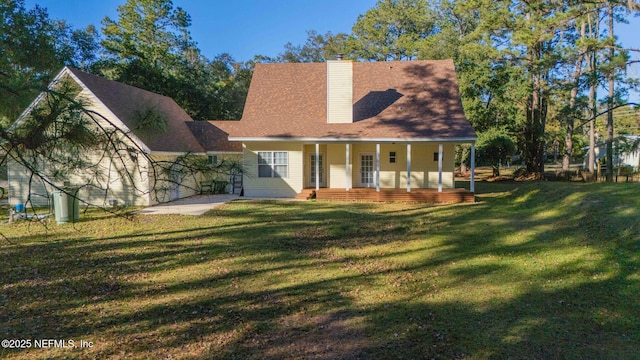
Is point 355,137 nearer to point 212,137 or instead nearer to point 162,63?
point 212,137

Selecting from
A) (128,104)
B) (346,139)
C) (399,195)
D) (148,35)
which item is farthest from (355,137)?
(148,35)

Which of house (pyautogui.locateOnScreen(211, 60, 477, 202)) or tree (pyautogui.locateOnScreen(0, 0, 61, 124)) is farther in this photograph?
house (pyautogui.locateOnScreen(211, 60, 477, 202))

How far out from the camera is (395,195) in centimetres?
1625

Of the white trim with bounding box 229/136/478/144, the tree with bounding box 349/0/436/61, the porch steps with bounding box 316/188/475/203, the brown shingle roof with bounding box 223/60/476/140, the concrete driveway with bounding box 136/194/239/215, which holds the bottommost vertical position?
the concrete driveway with bounding box 136/194/239/215

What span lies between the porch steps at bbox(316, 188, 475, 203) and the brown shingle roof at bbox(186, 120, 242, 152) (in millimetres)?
6189

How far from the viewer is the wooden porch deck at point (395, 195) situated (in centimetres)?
1595

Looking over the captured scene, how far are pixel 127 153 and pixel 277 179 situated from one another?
13.5 metres

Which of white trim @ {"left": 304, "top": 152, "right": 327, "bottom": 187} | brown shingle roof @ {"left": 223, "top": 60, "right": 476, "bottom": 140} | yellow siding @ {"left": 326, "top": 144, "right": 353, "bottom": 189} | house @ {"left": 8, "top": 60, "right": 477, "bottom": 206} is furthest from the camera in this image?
white trim @ {"left": 304, "top": 152, "right": 327, "bottom": 187}

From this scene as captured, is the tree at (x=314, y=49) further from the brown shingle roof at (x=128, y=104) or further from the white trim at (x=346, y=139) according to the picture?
the white trim at (x=346, y=139)

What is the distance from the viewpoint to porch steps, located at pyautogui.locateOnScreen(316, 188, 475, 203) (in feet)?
52.3

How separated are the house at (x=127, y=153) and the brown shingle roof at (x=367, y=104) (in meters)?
2.79

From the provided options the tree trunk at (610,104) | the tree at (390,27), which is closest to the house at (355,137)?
the tree trunk at (610,104)

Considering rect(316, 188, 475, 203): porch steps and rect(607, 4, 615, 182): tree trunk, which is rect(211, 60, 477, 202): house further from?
rect(607, 4, 615, 182): tree trunk

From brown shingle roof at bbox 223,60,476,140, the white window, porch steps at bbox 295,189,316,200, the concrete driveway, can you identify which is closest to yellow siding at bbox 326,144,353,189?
brown shingle roof at bbox 223,60,476,140
